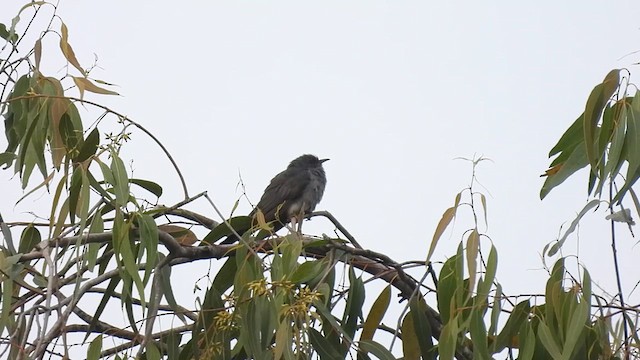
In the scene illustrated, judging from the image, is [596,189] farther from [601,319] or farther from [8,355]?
[8,355]

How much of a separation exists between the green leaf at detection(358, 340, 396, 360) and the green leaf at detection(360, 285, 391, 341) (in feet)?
0.27

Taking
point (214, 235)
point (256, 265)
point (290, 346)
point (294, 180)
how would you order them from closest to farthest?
point (290, 346) < point (256, 265) < point (214, 235) < point (294, 180)

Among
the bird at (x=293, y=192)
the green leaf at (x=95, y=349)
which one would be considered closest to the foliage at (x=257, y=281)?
the green leaf at (x=95, y=349)

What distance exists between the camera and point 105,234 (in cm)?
282

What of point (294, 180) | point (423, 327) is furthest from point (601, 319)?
point (294, 180)

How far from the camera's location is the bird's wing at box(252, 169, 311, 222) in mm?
7004

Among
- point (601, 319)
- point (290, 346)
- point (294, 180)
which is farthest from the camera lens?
point (294, 180)

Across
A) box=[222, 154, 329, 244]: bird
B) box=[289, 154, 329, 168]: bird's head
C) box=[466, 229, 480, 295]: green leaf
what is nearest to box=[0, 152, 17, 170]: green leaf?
box=[466, 229, 480, 295]: green leaf

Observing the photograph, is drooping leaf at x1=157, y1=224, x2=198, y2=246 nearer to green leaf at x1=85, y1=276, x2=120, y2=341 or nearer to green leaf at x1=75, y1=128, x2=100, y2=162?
green leaf at x1=85, y1=276, x2=120, y2=341

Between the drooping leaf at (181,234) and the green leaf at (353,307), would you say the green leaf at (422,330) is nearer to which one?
the green leaf at (353,307)

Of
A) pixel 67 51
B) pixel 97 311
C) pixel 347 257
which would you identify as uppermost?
pixel 67 51

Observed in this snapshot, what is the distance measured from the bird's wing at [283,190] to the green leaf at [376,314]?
3834 mm

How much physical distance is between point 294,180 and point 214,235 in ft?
13.5

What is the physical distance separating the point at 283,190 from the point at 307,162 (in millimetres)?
821
